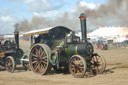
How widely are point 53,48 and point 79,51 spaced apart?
56.9 inches

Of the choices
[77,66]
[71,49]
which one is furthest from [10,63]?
[77,66]

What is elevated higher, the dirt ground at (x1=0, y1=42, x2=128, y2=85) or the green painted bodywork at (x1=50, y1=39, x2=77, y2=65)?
the green painted bodywork at (x1=50, y1=39, x2=77, y2=65)

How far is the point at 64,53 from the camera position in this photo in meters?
7.40

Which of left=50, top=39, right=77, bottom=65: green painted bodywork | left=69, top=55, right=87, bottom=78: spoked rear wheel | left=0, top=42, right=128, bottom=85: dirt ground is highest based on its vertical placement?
left=50, top=39, right=77, bottom=65: green painted bodywork

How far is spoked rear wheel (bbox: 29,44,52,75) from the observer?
7309 millimetres

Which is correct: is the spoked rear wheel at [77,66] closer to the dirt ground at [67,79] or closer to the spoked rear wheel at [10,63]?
the dirt ground at [67,79]

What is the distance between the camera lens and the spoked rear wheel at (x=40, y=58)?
24.0 ft

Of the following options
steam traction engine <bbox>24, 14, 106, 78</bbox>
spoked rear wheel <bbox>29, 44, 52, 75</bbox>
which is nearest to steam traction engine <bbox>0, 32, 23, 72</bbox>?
spoked rear wheel <bbox>29, 44, 52, 75</bbox>

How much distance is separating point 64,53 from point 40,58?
1117mm

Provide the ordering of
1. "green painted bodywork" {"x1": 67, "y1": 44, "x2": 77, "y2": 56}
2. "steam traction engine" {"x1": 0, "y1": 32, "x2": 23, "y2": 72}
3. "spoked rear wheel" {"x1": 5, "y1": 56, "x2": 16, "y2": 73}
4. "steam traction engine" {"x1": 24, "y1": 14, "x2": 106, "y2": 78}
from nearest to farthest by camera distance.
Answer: "steam traction engine" {"x1": 24, "y1": 14, "x2": 106, "y2": 78} → "green painted bodywork" {"x1": 67, "y1": 44, "x2": 77, "y2": 56} → "spoked rear wheel" {"x1": 5, "y1": 56, "x2": 16, "y2": 73} → "steam traction engine" {"x1": 0, "y1": 32, "x2": 23, "y2": 72}

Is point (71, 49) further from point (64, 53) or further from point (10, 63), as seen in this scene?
A: point (10, 63)

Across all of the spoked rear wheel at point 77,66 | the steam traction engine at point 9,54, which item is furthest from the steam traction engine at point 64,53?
the steam traction engine at point 9,54

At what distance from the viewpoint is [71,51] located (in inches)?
282

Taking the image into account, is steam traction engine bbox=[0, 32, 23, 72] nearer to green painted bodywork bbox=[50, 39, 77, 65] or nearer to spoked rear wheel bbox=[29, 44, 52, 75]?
spoked rear wheel bbox=[29, 44, 52, 75]
